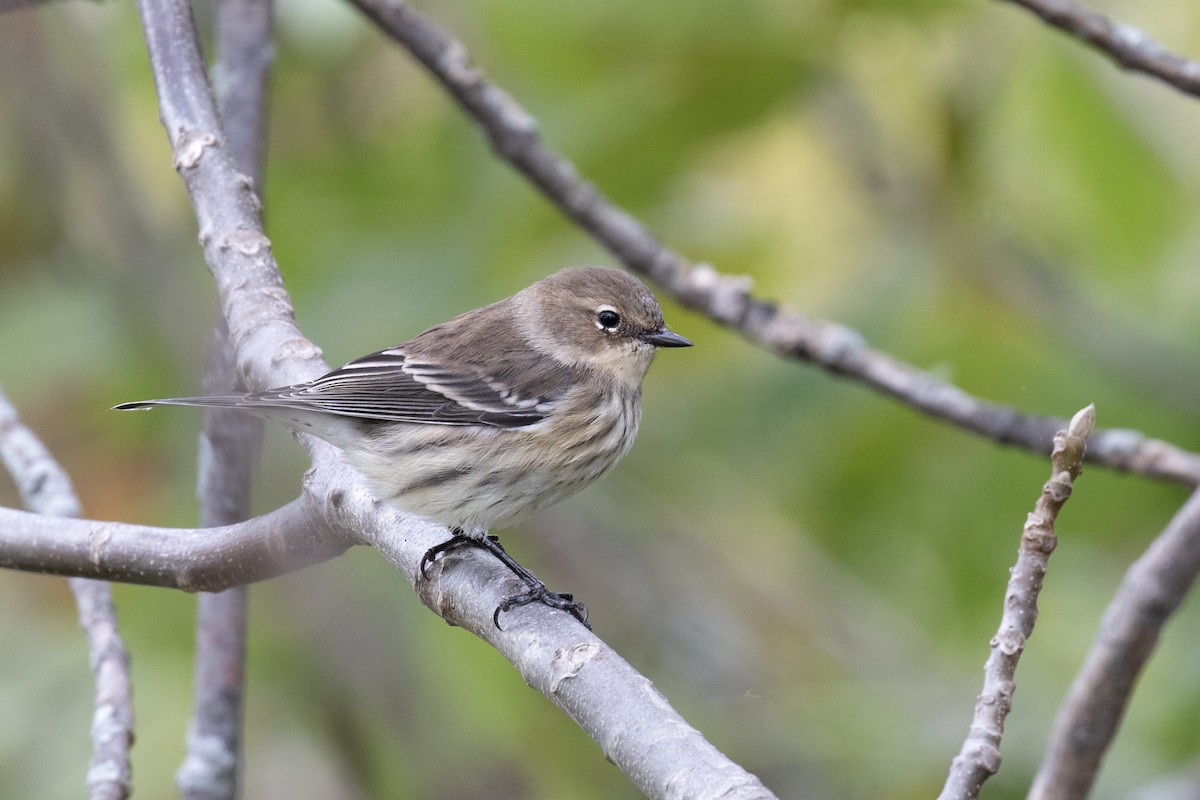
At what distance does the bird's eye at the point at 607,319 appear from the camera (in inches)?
176

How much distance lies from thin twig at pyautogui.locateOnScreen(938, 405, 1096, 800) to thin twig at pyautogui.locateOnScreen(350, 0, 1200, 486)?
1.48 m

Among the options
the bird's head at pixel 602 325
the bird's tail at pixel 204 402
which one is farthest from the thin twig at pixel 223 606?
the bird's head at pixel 602 325

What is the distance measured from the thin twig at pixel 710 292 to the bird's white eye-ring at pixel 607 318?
35 centimetres

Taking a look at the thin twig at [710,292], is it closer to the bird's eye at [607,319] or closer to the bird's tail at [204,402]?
the bird's eye at [607,319]

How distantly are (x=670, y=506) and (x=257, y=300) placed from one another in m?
2.69

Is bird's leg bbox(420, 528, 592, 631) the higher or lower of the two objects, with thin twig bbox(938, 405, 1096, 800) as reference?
higher

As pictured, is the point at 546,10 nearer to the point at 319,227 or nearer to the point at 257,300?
the point at 319,227

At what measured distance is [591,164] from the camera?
439 centimetres

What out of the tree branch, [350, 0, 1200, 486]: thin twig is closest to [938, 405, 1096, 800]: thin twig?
the tree branch

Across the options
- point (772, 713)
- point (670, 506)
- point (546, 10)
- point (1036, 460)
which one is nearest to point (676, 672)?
point (772, 713)

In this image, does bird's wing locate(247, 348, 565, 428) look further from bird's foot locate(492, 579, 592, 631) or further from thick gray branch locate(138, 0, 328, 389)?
bird's foot locate(492, 579, 592, 631)

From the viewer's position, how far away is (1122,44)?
339 centimetres

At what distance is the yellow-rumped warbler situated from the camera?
341 cm

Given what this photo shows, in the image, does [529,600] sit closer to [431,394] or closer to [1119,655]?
[1119,655]
